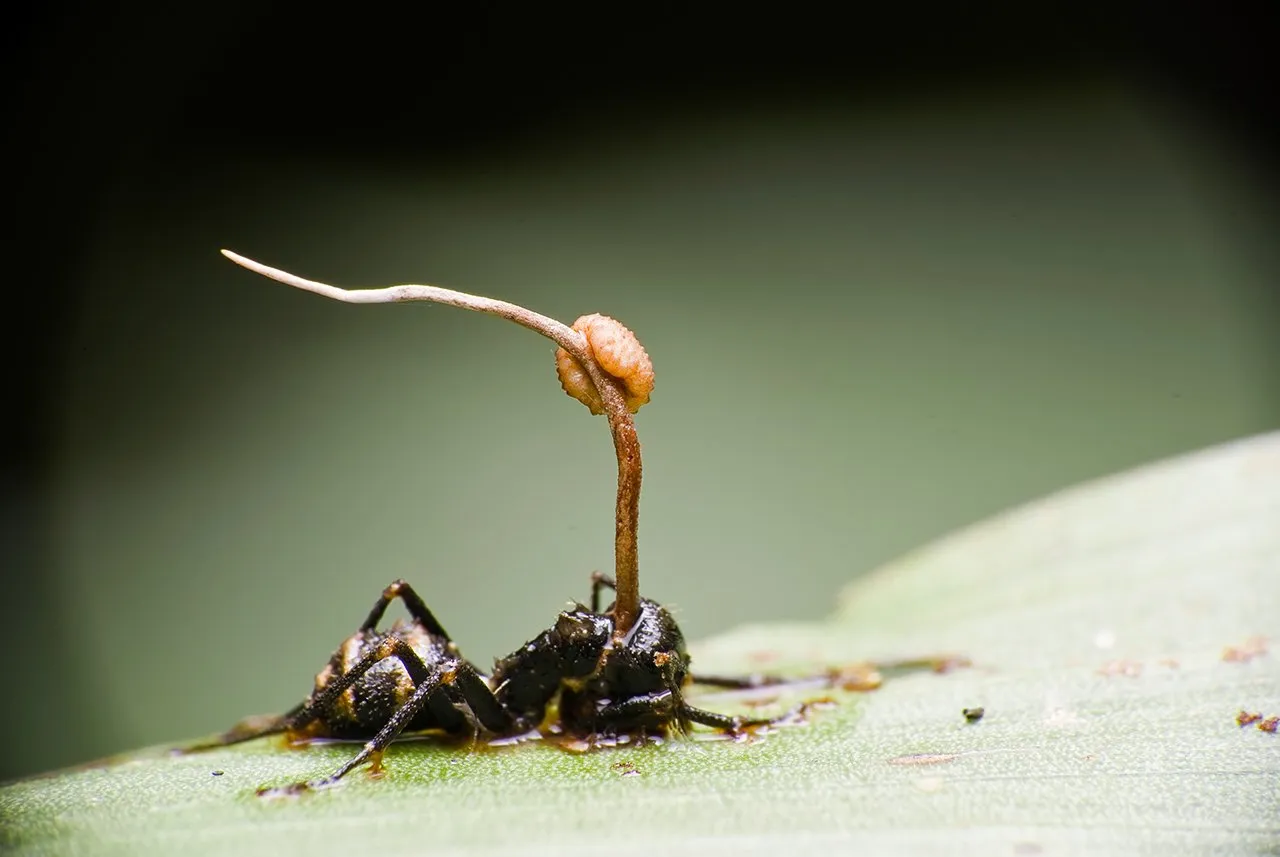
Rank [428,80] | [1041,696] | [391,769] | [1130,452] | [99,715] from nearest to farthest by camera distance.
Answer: [391,769]
[1041,696]
[99,715]
[428,80]
[1130,452]

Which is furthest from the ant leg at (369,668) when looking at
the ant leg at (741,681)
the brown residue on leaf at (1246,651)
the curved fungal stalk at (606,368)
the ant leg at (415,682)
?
the brown residue on leaf at (1246,651)

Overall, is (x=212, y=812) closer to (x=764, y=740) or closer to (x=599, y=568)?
(x=764, y=740)

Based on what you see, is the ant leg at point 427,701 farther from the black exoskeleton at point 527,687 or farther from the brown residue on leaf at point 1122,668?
the brown residue on leaf at point 1122,668

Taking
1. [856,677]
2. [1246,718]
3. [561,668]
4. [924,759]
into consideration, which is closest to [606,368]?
[561,668]

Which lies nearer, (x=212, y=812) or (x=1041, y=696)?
(x=212, y=812)

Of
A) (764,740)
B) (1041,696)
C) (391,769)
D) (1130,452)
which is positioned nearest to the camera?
(391,769)

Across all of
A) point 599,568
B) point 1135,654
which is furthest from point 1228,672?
point 599,568
